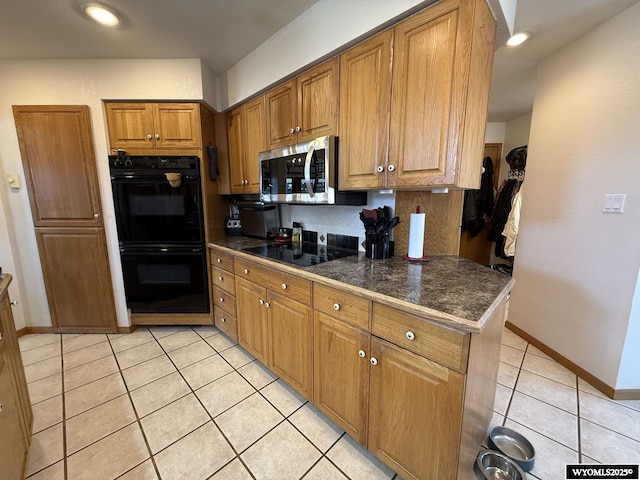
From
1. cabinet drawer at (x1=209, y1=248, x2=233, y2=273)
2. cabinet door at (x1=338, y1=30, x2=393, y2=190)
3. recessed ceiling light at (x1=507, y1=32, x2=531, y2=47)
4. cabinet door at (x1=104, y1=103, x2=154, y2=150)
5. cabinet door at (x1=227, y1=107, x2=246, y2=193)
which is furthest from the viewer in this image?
cabinet door at (x1=227, y1=107, x2=246, y2=193)

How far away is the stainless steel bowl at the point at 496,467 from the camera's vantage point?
119 centimetres

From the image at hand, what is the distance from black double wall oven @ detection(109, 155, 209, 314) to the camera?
2316mm

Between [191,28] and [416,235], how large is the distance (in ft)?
6.95

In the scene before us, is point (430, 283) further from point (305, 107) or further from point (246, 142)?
point (246, 142)

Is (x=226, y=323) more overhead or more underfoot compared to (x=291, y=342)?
more underfoot

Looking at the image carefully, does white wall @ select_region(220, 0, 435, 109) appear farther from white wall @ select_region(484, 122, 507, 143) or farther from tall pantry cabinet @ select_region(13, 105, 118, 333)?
white wall @ select_region(484, 122, 507, 143)

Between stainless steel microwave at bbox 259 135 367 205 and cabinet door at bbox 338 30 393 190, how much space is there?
3.3 inches

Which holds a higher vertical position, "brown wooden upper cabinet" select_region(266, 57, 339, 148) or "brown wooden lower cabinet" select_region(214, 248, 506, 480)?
"brown wooden upper cabinet" select_region(266, 57, 339, 148)

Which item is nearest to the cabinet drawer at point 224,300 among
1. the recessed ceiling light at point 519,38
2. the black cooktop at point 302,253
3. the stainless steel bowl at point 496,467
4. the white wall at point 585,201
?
the black cooktop at point 302,253

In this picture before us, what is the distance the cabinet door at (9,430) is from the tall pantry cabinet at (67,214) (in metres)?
1.49

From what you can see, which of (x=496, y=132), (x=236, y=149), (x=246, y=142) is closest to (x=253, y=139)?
(x=246, y=142)

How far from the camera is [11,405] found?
112 centimetres

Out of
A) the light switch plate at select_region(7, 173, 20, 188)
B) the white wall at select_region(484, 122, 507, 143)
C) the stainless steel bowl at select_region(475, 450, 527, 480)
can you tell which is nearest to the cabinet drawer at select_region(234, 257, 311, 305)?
the stainless steel bowl at select_region(475, 450, 527, 480)

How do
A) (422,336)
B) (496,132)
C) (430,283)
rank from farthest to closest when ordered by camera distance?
1. (496,132)
2. (430,283)
3. (422,336)
